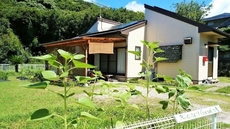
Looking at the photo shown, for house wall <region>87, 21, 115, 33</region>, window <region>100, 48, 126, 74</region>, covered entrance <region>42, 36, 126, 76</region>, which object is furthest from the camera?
house wall <region>87, 21, 115, 33</region>

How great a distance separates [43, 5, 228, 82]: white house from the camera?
10.3 metres

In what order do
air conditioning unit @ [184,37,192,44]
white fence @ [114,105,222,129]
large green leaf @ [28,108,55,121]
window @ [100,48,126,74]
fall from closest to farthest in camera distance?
large green leaf @ [28,108,55,121]
white fence @ [114,105,222,129]
air conditioning unit @ [184,37,192,44]
window @ [100,48,126,74]

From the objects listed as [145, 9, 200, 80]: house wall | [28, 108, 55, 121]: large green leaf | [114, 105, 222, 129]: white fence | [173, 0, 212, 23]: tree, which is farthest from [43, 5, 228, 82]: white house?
[173, 0, 212, 23]: tree

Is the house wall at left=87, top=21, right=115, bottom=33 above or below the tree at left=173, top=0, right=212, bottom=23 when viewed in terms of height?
below

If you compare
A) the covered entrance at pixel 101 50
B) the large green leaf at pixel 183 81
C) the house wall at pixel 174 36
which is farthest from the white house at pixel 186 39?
the large green leaf at pixel 183 81

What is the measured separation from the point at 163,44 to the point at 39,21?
2204cm

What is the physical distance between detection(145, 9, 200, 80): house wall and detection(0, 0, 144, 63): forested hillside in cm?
1728

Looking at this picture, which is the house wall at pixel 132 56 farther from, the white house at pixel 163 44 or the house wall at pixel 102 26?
the house wall at pixel 102 26

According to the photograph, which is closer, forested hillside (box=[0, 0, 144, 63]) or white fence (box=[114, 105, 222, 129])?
white fence (box=[114, 105, 222, 129])

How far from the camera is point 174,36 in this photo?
11.2 metres

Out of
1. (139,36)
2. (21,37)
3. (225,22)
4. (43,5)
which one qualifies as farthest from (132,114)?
(43,5)

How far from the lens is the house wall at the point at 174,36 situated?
1034 cm

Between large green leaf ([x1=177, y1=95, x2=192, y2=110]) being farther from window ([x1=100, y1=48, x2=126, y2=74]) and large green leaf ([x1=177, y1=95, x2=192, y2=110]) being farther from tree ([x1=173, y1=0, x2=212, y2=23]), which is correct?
tree ([x1=173, y1=0, x2=212, y2=23])

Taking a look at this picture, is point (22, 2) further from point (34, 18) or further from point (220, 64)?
point (220, 64)
